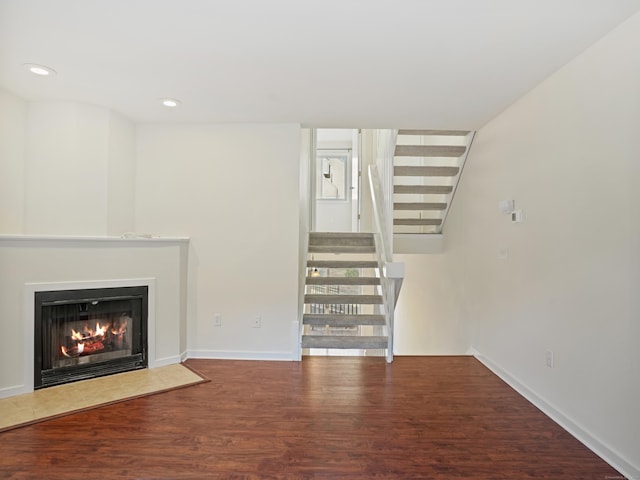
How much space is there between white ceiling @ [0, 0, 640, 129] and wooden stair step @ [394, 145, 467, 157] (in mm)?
835

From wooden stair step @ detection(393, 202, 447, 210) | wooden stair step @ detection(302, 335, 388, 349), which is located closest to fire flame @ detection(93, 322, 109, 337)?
wooden stair step @ detection(302, 335, 388, 349)

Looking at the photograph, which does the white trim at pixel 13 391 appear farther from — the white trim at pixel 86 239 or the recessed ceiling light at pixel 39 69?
the recessed ceiling light at pixel 39 69

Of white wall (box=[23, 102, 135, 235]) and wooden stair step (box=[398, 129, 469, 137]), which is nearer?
white wall (box=[23, 102, 135, 235])

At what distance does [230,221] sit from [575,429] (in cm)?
312

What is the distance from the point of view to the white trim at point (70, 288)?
8.61ft

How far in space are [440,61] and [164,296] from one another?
116 inches

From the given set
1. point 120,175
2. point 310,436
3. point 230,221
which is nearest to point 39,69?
point 120,175

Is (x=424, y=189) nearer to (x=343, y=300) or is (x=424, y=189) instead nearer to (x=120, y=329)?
(x=343, y=300)

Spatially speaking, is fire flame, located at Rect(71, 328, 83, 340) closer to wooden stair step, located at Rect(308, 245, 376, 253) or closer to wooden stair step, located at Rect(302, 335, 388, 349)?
wooden stair step, located at Rect(302, 335, 388, 349)

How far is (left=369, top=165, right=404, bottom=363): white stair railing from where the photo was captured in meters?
3.41

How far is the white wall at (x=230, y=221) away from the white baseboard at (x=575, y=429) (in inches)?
77.0

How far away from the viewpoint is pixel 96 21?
184cm

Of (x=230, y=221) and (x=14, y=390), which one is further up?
(x=230, y=221)

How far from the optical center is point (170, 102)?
2.91 metres
